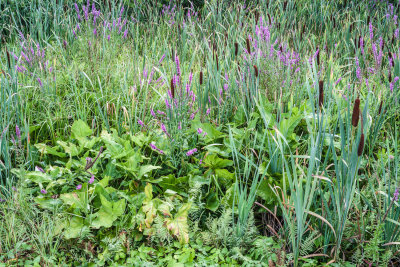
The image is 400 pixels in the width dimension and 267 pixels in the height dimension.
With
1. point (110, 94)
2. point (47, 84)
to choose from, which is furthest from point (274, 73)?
point (47, 84)

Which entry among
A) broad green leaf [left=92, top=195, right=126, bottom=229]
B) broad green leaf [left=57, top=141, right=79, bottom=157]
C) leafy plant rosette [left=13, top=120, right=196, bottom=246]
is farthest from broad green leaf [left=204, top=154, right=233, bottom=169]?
broad green leaf [left=57, top=141, right=79, bottom=157]

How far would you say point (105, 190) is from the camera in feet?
6.24

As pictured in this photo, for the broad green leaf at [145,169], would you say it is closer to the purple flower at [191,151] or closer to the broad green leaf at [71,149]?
the purple flower at [191,151]

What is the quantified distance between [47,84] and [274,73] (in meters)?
1.65

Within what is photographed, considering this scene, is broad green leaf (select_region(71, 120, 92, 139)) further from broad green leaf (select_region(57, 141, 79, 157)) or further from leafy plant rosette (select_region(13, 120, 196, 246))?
broad green leaf (select_region(57, 141, 79, 157))

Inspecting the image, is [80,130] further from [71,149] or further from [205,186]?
[205,186]

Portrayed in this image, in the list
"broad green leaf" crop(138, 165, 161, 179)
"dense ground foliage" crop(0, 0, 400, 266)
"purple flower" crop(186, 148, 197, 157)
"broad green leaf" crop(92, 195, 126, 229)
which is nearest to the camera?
"dense ground foliage" crop(0, 0, 400, 266)

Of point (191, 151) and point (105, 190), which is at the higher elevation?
point (191, 151)

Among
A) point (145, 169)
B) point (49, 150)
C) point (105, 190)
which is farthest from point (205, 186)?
point (49, 150)

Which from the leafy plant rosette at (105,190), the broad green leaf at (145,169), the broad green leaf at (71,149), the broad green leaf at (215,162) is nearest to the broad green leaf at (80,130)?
the leafy plant rosette at (105,190)

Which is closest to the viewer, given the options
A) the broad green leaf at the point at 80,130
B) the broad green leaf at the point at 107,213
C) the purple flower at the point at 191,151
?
the broad green leaf at the point at 107,213

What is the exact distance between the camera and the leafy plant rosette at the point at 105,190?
179cm

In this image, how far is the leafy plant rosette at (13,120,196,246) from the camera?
5.89ft

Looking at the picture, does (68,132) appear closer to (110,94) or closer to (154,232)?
(110,94)
